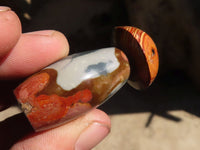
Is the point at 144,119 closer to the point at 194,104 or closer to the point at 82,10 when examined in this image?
the point at 194,104

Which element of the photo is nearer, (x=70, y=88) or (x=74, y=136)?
(x=70, y=88)

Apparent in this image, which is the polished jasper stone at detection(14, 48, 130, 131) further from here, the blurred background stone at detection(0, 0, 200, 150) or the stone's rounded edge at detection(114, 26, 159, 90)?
the blurred background stone at detection(0, 0, 200, 150)

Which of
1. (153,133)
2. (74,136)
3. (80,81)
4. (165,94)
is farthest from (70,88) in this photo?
(165,94)

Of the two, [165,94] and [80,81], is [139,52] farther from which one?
[165,94]

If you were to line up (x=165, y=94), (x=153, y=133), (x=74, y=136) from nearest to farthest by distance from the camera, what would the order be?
(x=74, y=136) → (x=153, y=133) → (x=165, y=94)

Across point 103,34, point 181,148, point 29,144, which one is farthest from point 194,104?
point 29,144

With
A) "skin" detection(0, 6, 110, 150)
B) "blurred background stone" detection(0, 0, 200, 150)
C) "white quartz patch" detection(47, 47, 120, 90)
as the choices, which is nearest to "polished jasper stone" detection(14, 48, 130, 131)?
"white quartz patch" detection(47, 47, 120, 90)
